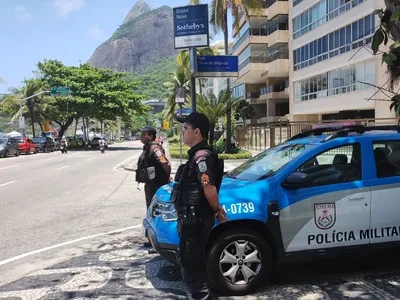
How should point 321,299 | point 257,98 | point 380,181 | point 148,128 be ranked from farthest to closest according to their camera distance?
point 257,98, point 148,128, point 380,181, point 321,299

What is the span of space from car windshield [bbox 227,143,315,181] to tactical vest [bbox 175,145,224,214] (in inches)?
49.3

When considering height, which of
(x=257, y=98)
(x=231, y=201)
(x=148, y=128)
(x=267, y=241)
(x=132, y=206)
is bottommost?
(x=132, y=206)

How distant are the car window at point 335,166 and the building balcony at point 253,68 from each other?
43.6 meters

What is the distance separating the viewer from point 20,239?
6.61m

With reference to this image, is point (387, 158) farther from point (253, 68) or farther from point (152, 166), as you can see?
point (253, 68)

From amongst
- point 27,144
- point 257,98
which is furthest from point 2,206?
point 257,98

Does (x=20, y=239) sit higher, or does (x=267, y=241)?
(x=267, y=241)

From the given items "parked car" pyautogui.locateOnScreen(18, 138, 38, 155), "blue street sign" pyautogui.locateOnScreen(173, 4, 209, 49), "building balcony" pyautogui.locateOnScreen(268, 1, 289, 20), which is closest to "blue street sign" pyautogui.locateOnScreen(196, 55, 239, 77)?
"blue street sign" pyautogui.locateOnScreen(173, 4, 209, 49)

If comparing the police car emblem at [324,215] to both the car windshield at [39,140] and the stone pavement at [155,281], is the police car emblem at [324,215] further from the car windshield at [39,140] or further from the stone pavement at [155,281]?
the car windshield at [39,140]

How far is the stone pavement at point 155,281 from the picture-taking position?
13.6 feet

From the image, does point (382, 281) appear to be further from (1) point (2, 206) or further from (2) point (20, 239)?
(1) point (2, 206)

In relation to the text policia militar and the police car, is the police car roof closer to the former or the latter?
the police car

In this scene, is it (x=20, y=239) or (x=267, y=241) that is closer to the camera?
(x=267, y=241)

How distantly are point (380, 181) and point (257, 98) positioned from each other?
2008 inches
